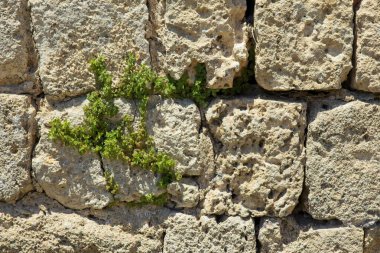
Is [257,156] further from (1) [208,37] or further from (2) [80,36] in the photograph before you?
(2) [80,36]

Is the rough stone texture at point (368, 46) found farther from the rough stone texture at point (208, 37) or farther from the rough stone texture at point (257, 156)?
the rough stone texture at point (208, 37)

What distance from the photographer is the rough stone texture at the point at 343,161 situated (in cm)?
338

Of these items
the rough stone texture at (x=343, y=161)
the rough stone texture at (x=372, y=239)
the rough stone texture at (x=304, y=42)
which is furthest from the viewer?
the rough stone texture at (x=372, y=239)

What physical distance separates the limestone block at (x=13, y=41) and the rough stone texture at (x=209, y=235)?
1270 millimetres

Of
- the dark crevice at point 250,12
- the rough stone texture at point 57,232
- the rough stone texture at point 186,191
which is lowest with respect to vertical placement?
the rough stone texture at point 57,232

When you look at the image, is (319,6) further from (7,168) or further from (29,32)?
(7,168)

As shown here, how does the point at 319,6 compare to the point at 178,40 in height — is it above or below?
above

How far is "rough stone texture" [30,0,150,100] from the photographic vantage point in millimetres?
3391

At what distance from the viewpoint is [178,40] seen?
11.0ft

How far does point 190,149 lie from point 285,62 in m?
0.74

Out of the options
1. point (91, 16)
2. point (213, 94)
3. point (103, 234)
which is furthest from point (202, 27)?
point (103, 234)

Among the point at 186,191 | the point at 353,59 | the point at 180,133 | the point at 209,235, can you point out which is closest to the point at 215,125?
the point at 180,133

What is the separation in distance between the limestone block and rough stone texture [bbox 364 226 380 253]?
2241 millimetres

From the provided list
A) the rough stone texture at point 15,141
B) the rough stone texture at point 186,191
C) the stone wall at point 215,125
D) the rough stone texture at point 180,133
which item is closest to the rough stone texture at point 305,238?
the stone wall at point 215,125
